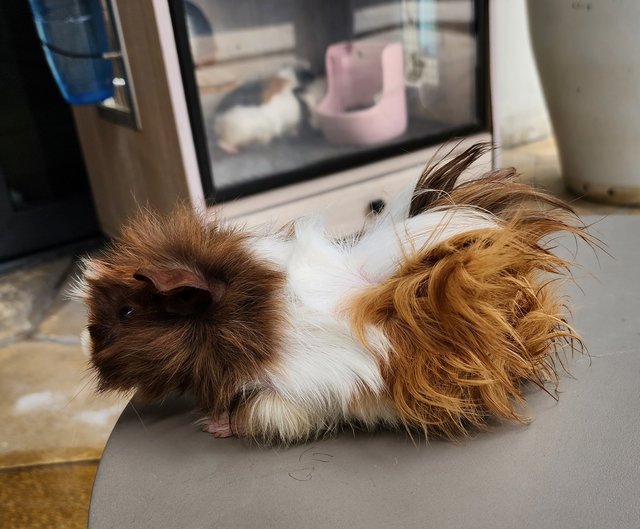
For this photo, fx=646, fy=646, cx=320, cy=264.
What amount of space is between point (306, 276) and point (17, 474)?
0.69 m

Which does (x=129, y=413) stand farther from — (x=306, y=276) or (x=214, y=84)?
(x=214, y=84)

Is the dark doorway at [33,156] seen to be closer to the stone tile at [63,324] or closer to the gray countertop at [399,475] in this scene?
the stone tile at [63,324]

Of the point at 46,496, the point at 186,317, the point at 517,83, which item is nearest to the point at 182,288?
the point at 186,317

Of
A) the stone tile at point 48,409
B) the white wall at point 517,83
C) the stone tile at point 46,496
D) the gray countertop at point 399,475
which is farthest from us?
the white wall at point 517,83

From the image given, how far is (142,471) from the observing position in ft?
1.63

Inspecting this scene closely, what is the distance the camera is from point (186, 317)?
49 centimetres

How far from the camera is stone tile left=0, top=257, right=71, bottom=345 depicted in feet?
4.34

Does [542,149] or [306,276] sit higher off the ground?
[306,276]

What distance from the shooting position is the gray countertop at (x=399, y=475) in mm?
435

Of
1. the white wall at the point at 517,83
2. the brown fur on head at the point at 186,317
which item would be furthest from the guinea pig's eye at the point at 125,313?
the white wall at the point at 517,83

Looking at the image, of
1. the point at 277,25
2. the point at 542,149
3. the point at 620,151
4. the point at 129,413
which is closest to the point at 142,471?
the point at 129,413

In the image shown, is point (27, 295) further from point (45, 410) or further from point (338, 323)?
point (338, 323)

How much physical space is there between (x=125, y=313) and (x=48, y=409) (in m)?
0.67

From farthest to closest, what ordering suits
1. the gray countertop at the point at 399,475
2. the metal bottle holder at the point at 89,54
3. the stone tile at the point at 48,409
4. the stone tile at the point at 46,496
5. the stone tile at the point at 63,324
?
the stone tile at the point at 63,324 → the metal bottle holder at the point at 89,54 → the stone tile at the point at 48,409 → the stone tile at the point at 46,496 → the gray countertop at the point at 399,475
